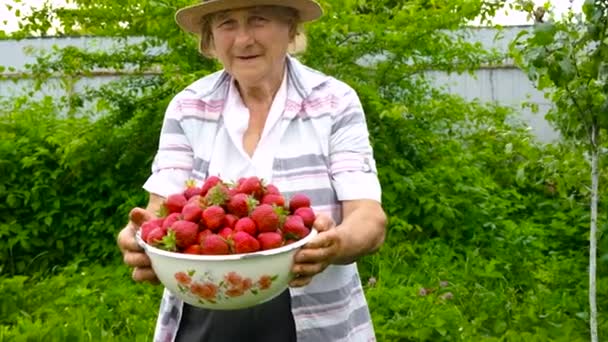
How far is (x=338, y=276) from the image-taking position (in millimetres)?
1951

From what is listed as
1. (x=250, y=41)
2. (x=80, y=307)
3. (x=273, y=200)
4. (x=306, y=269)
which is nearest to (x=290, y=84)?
(x=250, y=41)

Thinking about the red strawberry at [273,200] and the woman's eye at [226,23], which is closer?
the red strawberry at [273,200]

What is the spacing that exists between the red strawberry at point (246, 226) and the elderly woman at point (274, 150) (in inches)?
10.8

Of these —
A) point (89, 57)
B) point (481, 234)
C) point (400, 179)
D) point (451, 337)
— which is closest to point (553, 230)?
point (481, 234)

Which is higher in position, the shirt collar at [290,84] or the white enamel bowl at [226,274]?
the shirt collar at [290,84]

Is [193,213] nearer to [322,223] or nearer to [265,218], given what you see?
[265,218]

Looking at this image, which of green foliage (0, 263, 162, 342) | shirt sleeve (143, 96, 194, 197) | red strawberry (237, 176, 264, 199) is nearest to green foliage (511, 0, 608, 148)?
shirt sleeve (143, 96, 194, 197)

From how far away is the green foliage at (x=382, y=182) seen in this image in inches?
166

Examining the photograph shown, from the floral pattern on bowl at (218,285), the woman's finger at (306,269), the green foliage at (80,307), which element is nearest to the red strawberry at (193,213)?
the floral pattern on bowl at (218,285)

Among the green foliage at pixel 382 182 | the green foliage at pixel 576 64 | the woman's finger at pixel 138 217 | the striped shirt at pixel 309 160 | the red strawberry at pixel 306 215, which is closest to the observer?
the red strawberry at pixel 306 215

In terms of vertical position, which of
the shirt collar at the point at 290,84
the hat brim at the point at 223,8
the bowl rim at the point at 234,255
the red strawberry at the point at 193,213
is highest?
the hat brim at the point at 223,8

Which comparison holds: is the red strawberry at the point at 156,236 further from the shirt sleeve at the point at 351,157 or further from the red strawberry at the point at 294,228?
the shirt sleeve at the point at 351,157

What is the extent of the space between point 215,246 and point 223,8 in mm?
612

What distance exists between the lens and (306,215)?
1656mm
